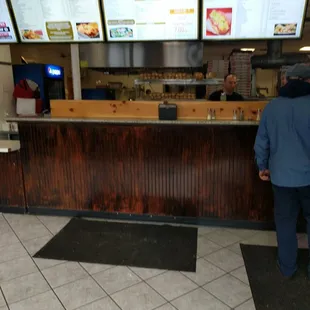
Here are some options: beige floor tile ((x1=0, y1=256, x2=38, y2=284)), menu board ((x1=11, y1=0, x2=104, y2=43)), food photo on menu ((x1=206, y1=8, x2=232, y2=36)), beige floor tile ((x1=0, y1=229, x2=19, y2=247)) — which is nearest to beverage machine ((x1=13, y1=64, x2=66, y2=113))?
menu board ((x1=11, y1=0, x2=104, y2=43))

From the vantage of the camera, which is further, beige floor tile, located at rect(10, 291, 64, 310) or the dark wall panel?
the dark wall panel

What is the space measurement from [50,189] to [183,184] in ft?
5.11

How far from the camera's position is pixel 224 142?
3.03m

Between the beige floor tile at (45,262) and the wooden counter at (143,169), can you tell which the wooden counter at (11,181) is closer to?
the wooden counter at (143,169)

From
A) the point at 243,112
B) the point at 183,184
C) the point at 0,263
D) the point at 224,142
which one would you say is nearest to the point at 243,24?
the point at 243,112

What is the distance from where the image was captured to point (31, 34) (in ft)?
11.5

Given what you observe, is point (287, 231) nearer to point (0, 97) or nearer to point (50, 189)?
point (50, 189)

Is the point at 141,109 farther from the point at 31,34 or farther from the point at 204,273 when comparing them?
the point at 204,273

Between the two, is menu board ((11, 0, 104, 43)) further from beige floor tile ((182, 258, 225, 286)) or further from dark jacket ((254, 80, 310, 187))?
beige floor tile ((182, 258, 225, 286))

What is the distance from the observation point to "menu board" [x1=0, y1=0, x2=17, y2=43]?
341 cm

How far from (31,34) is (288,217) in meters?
3.34

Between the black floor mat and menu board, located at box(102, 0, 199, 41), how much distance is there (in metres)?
2.33

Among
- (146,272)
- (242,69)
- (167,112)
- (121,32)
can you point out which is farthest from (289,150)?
(242,69)

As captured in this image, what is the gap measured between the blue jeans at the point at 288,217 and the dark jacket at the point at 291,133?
0.10 meters
